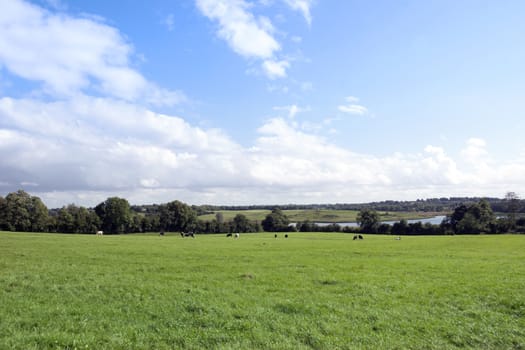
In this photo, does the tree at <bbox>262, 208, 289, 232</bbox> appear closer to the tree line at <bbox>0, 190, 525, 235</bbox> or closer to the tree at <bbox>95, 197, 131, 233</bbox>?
the tree line at <bbox>0, 190, 525, 235</bbox>

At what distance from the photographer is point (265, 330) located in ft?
35.4

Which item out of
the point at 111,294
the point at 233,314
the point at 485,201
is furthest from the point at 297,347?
the point at 485,201

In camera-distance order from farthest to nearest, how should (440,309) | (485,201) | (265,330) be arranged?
1. (485,201)
2. (440,309)
3. (265,330)

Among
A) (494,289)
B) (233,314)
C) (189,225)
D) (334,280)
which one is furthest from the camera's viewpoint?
(189,225)

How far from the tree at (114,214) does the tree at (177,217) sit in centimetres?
1310

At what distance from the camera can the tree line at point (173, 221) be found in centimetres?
10375

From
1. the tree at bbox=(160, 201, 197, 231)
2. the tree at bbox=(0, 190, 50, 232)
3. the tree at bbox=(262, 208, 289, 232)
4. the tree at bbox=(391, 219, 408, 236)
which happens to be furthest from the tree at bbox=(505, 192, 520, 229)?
the tree at bbox=(0, 190, 50, 232)

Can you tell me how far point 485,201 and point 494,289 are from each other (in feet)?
397

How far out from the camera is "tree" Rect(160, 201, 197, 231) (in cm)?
12581

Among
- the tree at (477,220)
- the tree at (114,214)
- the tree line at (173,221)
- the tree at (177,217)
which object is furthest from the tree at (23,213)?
the tree at (477,220)

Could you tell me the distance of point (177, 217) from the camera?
126062 mm

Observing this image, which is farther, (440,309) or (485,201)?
(485,201)

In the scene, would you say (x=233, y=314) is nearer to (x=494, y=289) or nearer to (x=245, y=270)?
(x=245, y=270)

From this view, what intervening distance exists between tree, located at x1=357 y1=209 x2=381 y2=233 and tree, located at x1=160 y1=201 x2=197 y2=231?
6398 centimetres
